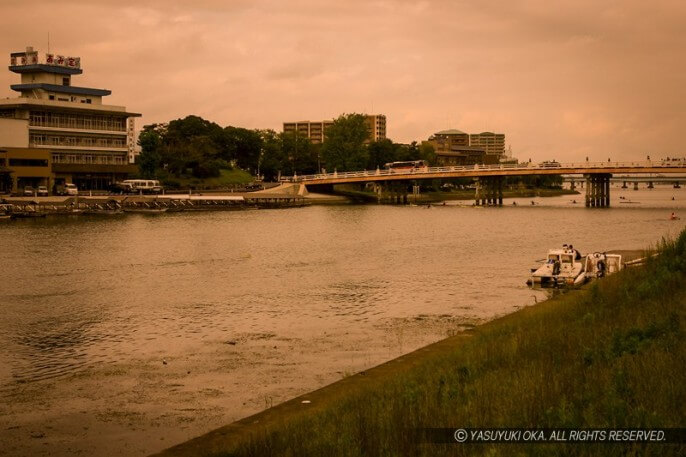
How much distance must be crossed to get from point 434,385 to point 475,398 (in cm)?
240

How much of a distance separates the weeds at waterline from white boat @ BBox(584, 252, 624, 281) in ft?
57.1

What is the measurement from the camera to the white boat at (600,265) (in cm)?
3894

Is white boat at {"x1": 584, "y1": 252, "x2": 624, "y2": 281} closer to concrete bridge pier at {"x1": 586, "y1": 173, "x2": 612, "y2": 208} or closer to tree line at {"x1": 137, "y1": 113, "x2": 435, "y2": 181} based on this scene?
concrete bridge pier at {"x1": 586, "y1": 173, "x2": 612, "y2": 208}

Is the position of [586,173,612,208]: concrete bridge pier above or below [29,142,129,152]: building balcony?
below

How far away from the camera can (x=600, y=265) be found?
128ft

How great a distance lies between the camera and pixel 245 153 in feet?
580

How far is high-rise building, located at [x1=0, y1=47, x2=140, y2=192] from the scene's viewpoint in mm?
116438

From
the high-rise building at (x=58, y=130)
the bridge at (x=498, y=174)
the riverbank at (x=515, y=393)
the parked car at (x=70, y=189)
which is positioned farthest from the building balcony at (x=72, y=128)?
the riverbank at (x=515, y=393)

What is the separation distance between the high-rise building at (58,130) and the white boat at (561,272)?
93369 millimetres

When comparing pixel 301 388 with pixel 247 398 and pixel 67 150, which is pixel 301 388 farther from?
pixel 67 150

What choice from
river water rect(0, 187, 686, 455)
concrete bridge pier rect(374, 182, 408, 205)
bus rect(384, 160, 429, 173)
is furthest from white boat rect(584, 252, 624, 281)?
concrete bridge pier rect(374, 182, 408, 205)

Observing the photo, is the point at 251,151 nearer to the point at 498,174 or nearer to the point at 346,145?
the point at 346,145

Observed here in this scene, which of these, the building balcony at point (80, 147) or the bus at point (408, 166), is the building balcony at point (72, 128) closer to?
the building balcony at point (80, 147)

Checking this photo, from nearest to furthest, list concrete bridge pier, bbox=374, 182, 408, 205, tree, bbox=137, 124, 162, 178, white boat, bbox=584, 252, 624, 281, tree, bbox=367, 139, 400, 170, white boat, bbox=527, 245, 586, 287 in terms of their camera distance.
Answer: white boat, bbox=527, 245, 586, 287, white boat, bbox=584, 252, 624, 281, tree, bbox=137, 124, 162, 178, concrete bridge pier, bbox=374, 182, 408, 205, tree, bbox=367, 139, 400, 170
